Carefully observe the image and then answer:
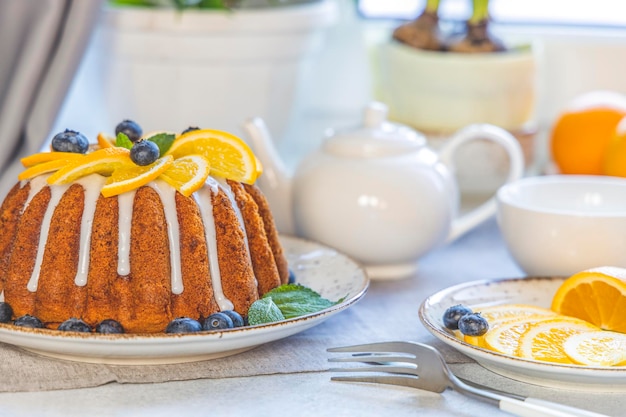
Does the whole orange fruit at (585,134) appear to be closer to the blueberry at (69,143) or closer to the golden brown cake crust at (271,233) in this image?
the golden brown cake crust at (271,233)

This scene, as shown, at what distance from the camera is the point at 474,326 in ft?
3.63

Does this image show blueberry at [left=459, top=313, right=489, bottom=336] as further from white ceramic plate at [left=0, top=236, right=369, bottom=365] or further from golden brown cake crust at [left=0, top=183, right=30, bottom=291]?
golden brown cake crust at [left=0, top=183, right=30, bottom=291]

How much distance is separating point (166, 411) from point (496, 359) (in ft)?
1.18

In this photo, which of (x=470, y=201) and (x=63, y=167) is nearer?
(x=63, y=167)

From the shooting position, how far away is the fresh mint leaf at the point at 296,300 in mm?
1178

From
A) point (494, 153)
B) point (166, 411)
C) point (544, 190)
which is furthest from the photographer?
point (494, 153)

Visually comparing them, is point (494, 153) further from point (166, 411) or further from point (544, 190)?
point (166, 411)

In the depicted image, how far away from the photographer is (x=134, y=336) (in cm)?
103

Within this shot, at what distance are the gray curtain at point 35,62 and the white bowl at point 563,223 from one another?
744mm

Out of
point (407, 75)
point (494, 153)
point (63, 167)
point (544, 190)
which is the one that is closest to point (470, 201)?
point (494, 153)

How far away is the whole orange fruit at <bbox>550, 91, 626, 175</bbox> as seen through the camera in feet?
6.09

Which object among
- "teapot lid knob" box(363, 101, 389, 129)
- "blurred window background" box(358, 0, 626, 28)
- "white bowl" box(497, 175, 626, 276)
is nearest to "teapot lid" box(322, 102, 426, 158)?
"teapot lid knob" box(363, 101, 389, 129)

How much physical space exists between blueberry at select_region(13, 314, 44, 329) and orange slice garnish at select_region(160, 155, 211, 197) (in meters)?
0.22

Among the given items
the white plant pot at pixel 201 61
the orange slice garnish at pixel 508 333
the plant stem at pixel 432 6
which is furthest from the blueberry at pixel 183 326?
the plant stem at pixel 432 6
